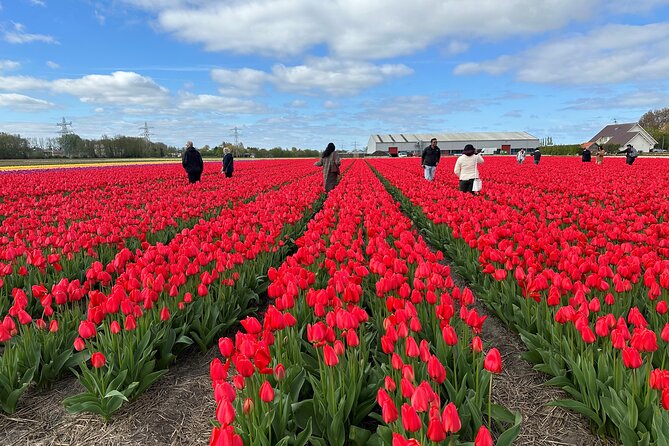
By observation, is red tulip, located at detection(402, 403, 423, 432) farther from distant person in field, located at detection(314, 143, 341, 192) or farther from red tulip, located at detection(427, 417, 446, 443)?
distant person in field, located at detection(314, 143, 341, 192)

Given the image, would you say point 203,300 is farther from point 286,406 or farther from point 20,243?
point 20,243

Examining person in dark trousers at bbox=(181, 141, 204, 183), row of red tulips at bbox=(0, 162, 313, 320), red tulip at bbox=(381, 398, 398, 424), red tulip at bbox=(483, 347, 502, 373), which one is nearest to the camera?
red tulip at bbox=(381, 398, 398, 424)

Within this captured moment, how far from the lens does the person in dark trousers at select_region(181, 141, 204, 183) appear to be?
16380 mm

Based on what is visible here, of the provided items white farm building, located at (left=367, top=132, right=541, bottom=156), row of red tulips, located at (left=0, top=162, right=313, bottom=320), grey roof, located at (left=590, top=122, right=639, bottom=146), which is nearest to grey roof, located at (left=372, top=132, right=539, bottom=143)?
white farm building, located at (left=367, top=132, right=541, bottom=156)

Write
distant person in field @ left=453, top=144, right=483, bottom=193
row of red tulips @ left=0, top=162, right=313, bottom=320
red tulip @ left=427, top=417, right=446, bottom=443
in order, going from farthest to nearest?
distant person in field @ left=453, top=144, right=483, bottom=193, row of red tulips @ left=0, top=162, right=313, bottom=320, red tulip @ left=427, top=417, right=446, bottom=443

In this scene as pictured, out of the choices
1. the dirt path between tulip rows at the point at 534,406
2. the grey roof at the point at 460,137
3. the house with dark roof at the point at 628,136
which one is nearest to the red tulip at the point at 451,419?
the dirt path between tulip rows at the point at 534,406

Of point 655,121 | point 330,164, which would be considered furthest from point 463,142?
point 330,164

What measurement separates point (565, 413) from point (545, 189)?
42.7ft

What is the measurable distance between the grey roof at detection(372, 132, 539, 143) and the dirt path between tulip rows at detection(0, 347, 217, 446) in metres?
123

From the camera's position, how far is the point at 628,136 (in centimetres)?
9331

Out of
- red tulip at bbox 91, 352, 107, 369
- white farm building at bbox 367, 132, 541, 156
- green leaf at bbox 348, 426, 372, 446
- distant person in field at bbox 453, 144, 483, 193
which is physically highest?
white farm building at bbox 367, 132, 541, 156

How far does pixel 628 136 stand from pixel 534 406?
364 feet

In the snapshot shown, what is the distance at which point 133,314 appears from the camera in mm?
3334

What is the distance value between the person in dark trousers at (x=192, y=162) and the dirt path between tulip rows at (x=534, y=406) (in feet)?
47.7
